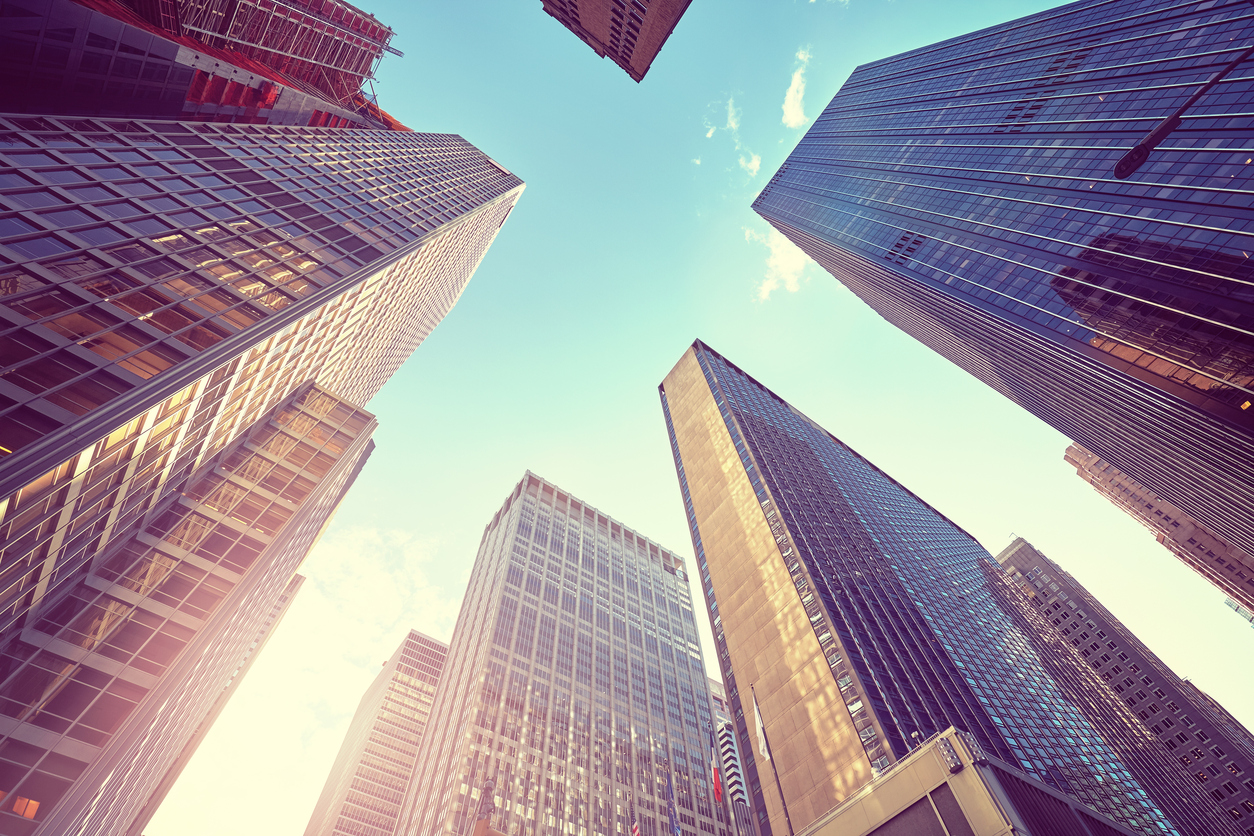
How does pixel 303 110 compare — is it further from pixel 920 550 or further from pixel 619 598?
pixel 920 550

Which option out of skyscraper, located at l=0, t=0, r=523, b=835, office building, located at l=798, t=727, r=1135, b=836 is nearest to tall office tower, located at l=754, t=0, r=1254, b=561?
office building, located at l=798, t=727, r=1135, b=836

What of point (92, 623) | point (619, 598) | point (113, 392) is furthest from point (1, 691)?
point (619, 598)

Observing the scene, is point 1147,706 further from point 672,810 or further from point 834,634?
A: point 834,634

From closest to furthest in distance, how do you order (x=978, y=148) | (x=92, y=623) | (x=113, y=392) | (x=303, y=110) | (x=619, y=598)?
(x=113, y=392) < (x=92, y=623) < (x=303, y=110) < (x=978, y=148) < (x=619, y=598)

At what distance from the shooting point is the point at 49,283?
2762 centimetres

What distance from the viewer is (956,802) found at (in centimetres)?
3819

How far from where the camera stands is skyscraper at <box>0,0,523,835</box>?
86.2ft

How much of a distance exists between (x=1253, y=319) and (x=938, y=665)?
178ft

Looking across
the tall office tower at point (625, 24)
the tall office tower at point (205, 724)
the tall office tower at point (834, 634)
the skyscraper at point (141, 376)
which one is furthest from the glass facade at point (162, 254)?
the tall office tower at point (205, 724)

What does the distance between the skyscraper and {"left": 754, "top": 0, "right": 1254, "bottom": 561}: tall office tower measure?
76.5 m

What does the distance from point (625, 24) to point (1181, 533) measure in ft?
503

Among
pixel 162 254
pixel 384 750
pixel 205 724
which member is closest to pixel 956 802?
pixel 162 254

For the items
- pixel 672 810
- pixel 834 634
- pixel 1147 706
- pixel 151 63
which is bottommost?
pixel 672 810

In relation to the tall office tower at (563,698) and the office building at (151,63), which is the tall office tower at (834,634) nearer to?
the tall office tower at (563,698)
